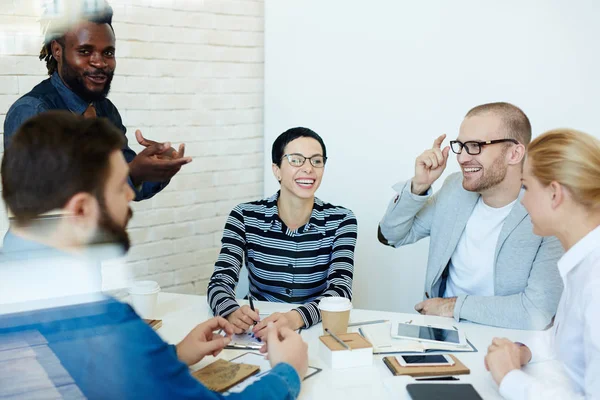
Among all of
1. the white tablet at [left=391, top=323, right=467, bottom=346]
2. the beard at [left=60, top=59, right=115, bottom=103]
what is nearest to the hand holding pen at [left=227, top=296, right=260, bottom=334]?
the white tablet at [left=391, top=323, right=467, bottom=346]

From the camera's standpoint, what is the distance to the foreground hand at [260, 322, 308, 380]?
1.23 m

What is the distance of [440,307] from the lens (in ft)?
5.83

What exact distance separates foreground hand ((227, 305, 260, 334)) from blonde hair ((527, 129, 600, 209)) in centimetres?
77

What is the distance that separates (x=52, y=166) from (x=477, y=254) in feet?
4.70

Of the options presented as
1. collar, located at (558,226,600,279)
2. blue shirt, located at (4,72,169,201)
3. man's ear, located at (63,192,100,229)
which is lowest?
collar, located at (558,226,600,279)

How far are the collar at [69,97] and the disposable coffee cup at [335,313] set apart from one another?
103 cm

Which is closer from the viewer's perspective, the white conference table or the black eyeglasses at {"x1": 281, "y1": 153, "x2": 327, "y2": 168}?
the white conference table

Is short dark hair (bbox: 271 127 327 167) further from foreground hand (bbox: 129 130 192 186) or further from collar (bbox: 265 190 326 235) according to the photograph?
foreground hand (bbox: 129 130 192 186)

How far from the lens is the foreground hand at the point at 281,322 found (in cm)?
152

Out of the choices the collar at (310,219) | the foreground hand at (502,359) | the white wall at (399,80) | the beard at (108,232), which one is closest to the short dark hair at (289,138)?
the collar at (310,219)

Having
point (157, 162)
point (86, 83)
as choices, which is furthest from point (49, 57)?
point (157, 162)

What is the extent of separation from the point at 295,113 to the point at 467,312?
1.75 m

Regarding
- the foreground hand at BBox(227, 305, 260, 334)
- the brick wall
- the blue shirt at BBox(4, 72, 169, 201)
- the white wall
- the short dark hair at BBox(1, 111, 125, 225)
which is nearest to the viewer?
the short dark hair at BBox(1, 111, 125, 225)

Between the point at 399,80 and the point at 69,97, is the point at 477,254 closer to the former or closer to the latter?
the point at 399,80
